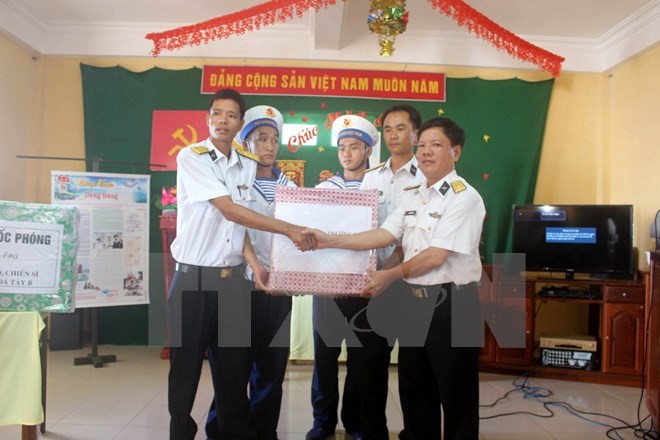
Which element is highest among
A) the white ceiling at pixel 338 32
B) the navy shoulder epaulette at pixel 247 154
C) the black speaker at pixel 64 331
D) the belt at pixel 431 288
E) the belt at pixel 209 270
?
the white ceiling at pixel 338 32

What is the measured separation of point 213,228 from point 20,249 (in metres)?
0.83

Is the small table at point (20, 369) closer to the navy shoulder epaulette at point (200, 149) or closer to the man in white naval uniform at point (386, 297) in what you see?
the navy shoulder epaulette at point (200, 149)

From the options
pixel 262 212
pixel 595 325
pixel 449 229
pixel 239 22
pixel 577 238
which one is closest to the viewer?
pixel 449 229

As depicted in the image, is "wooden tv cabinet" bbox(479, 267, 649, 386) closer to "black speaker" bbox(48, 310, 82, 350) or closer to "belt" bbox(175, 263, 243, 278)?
"belt" bbox(175, 263, 243, 278)

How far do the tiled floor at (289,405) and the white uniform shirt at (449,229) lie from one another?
116 cm

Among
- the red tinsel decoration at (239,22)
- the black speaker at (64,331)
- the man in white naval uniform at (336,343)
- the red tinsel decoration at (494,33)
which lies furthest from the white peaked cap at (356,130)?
the black speaker at (64,331)

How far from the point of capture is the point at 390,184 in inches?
98.1

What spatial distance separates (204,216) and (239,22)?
1.99m

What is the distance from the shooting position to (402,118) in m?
2.43

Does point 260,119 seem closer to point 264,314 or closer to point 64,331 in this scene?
point 264,314


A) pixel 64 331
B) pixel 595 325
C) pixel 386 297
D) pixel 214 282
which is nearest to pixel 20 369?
pixel 214 282

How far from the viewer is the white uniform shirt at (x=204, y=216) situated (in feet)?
6.88

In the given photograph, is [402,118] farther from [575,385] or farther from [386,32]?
[575,385]

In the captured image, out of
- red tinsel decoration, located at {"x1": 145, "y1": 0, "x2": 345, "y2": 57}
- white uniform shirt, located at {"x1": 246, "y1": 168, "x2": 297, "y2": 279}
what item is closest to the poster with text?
red tinsel decoration, located at {"x1": 145, "y1": 0, "x2": 345, "y2": 57}
